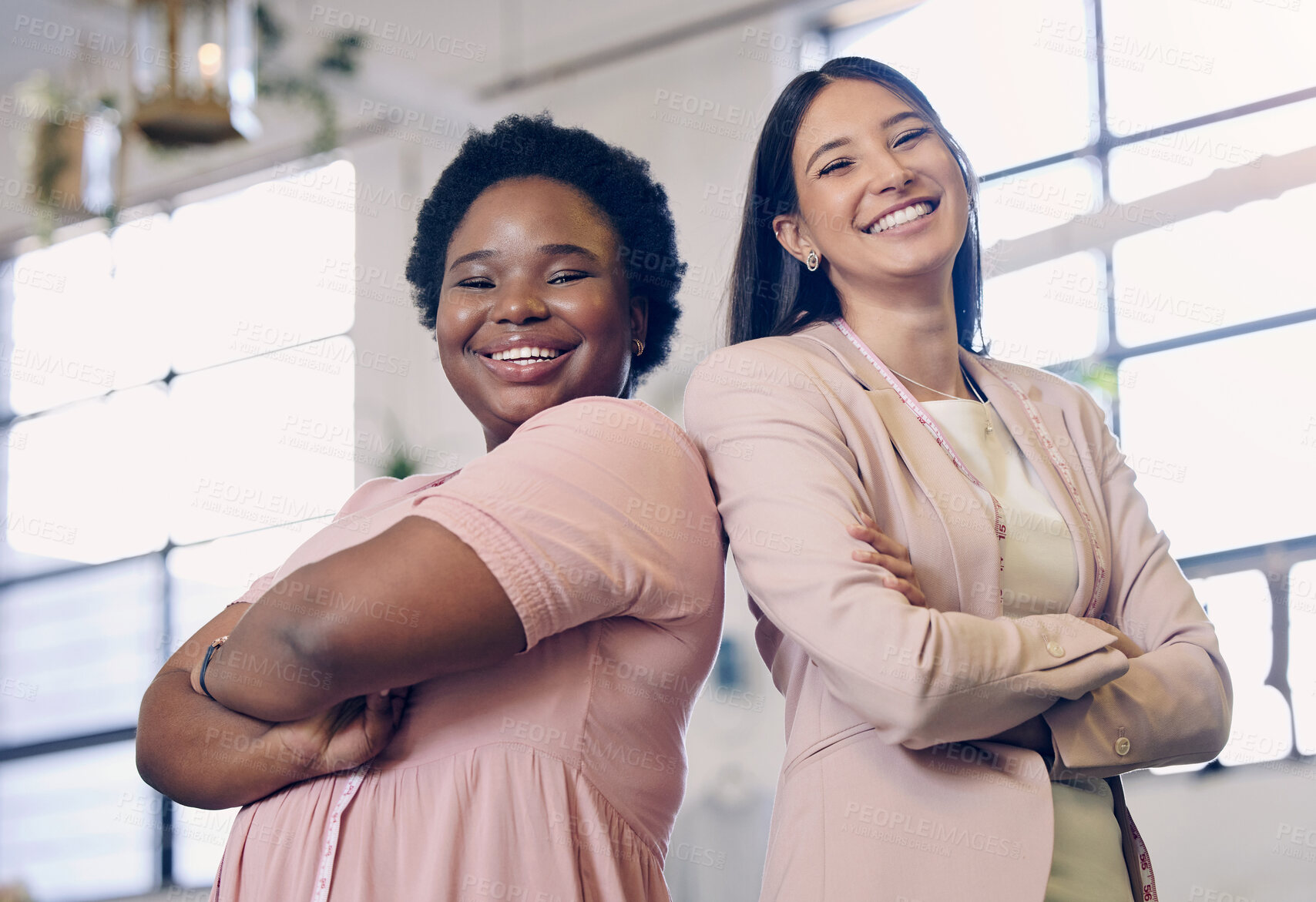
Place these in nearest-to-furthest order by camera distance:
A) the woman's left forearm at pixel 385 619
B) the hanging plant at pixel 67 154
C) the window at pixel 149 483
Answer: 1. the woman's left forearm at pixel 385 619
2. the hanging plant at pixel 67 154
3. the window at pixel 149 483

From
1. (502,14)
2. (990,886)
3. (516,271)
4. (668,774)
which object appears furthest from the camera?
(502,14)

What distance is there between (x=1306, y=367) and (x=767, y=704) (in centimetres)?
209

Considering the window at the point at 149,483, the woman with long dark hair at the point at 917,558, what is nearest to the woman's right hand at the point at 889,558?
the woman with long dark hair at the point at 917,558

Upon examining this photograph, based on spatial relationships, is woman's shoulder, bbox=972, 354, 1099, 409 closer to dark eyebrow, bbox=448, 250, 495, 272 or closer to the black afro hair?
the black afro hair

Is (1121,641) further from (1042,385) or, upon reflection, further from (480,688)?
(480,688)

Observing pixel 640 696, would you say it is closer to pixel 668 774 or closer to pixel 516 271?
pixel 668 774

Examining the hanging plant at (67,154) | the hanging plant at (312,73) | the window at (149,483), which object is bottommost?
the window at (149,483)

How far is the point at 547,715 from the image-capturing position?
1.37 m

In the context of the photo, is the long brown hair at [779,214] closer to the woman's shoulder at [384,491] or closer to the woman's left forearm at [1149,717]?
the woman's shoulder at [384,491]

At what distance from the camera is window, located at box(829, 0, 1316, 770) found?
13.1ft

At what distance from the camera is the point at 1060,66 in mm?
4754

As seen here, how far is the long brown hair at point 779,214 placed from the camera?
6.01 feet

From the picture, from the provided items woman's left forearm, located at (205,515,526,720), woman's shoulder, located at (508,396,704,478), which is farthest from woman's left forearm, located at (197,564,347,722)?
woman's shoulder, located at (508,396,704,478)

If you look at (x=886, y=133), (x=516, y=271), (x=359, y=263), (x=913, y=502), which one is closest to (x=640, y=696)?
(x=913, y=502)
